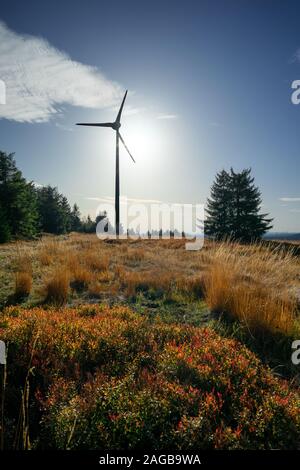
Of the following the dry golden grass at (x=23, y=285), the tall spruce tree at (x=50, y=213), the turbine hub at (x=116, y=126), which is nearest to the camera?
the dry golden grass at (x=23, y=285)

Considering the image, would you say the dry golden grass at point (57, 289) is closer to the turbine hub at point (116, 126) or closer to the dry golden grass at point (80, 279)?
the dry golden grass at point (80, 279)

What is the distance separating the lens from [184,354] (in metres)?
3.41

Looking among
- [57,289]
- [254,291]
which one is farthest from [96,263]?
[254,291]

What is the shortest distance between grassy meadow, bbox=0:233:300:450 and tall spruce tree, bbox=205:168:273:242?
112 feet

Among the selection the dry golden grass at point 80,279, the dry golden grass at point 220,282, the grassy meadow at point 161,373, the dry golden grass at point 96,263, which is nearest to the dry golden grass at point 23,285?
the grassy meadow at point 161,373

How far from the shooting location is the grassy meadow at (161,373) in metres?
2.29

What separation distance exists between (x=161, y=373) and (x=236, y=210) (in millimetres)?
39589

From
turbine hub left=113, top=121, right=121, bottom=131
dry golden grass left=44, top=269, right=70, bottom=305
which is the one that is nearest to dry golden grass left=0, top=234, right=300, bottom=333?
dry golden grass left=44, top=269, right=70, bottom=305

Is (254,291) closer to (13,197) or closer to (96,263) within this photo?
(96,263)

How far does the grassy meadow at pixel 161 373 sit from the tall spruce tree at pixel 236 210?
3420 centimetres

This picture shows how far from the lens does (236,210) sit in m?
40.2

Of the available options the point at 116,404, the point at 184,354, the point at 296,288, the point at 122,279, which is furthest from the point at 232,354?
Answer: the point at 122,279
